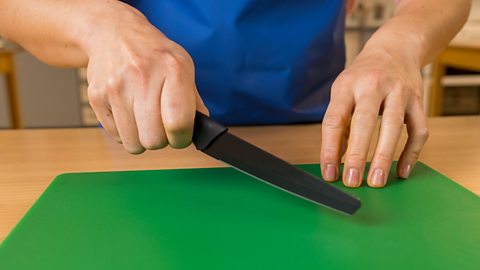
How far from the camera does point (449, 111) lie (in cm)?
247

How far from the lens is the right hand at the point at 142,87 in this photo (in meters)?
0.39

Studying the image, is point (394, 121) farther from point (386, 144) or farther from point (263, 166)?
point (263, 166)

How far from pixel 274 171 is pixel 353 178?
87 mm

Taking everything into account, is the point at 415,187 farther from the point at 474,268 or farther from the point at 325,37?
the point at 325,37

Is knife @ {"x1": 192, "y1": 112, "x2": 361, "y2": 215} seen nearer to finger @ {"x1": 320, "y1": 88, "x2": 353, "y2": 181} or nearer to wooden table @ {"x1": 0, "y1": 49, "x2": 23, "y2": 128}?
finger @ {"x1": 320, "y1": 88, "x2": 353, "y2": 181}

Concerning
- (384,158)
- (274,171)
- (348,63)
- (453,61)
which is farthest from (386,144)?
(348,63)

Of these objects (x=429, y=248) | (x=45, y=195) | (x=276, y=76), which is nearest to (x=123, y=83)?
(x=45, y=195)

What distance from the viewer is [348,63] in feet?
7.47

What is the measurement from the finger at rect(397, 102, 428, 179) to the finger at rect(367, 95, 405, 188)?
0.02 meters

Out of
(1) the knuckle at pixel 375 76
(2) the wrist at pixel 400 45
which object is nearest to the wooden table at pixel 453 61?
(2) the wrist at pixel 400 45

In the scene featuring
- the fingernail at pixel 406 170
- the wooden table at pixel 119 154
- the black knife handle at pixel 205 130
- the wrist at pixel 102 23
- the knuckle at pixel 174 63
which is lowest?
the wooden table at pixel 119 154

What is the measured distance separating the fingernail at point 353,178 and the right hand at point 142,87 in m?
0.15

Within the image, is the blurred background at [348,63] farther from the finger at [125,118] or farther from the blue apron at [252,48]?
the finger at [125,118]

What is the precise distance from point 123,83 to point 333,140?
0.20 metres
